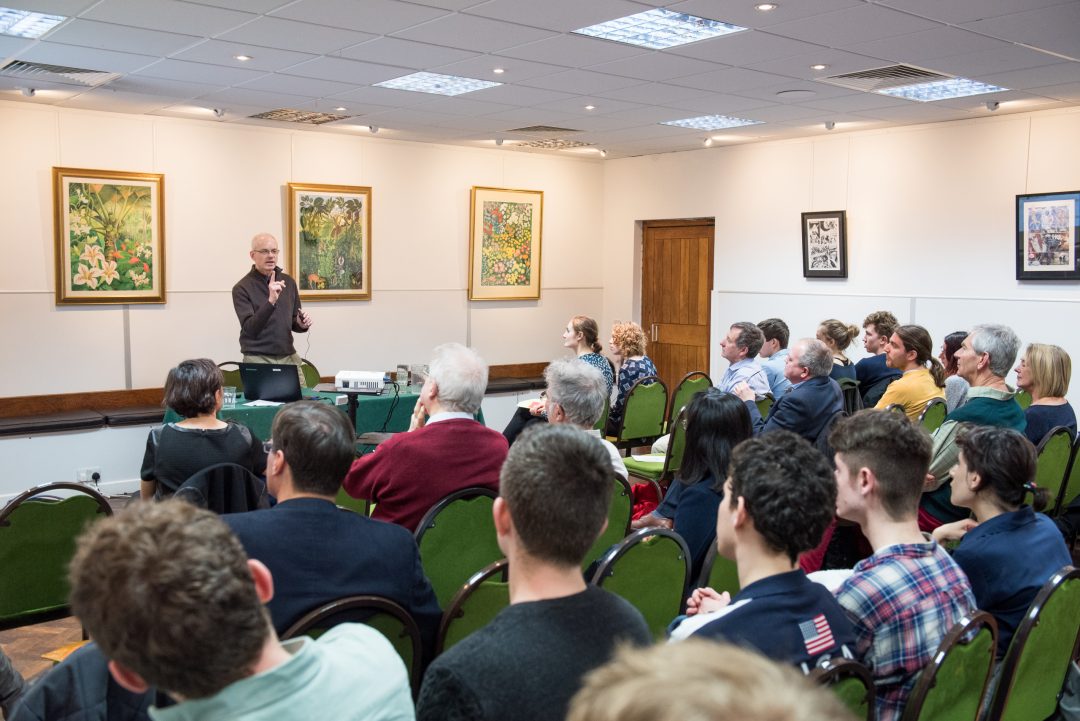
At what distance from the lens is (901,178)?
8086 millimetres

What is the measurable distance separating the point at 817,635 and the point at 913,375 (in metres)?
4.08

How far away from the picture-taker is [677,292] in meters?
10.4

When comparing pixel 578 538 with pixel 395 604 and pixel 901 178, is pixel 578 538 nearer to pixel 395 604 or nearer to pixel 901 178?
pixel 395 604

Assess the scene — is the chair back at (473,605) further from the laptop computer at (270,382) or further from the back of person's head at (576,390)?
the laptop computer at (270,382)

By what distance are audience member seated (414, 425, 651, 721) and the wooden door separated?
27.7 feet

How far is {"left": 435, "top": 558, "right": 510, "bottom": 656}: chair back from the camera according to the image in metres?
2.12

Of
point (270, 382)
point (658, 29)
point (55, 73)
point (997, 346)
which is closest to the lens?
point (997, 346)

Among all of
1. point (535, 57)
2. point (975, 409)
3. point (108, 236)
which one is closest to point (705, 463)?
point (975, 409)

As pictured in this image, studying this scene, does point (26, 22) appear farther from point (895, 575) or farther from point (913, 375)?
point (913, 375)

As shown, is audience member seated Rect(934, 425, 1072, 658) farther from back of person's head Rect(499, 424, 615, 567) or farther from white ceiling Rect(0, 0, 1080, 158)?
white ceiling Rect(0, 0, 1080, 158)

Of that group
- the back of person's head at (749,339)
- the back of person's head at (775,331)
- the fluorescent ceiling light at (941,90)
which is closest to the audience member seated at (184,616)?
the back of person's head at (749,339)

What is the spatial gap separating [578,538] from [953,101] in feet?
21.3

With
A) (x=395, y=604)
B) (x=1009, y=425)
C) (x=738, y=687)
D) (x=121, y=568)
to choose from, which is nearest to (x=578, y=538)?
(x=395, y=604)

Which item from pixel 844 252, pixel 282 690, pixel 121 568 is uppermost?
pixel 844 252
